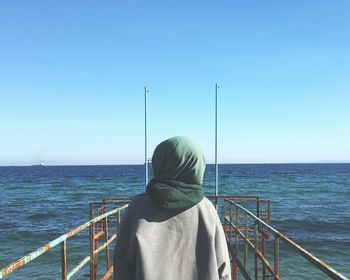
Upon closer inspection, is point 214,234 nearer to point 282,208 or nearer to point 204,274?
point 204,274

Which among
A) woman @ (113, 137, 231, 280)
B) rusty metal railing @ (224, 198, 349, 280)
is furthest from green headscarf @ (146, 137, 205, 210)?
rusty metal railing @ (224, 198, 349, 280)

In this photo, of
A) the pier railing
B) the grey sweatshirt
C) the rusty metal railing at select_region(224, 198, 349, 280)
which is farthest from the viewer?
the pier railing

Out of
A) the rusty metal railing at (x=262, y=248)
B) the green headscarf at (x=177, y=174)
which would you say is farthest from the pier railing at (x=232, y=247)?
the green headscarf at (x=177, y=174)

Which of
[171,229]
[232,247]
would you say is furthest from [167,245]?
[232,247]

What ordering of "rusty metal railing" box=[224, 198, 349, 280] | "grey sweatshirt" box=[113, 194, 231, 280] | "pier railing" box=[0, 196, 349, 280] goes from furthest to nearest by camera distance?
"pier railing" box=[0, 196, 349, 280] → "rusty metal railing" box=[224, 198, 349, 280] → "grey sweatshirt" box=[113, 194, 231, 280]

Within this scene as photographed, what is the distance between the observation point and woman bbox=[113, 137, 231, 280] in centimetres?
166

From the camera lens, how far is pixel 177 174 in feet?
5.58

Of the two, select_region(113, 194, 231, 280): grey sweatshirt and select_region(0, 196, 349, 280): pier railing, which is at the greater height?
select_region(113, 194, 231, 280): grey sweatshirt

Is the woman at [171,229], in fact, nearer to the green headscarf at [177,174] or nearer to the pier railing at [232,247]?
the green headscarf at [177,174]

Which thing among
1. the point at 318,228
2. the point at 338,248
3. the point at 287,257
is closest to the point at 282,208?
the point at 318,228

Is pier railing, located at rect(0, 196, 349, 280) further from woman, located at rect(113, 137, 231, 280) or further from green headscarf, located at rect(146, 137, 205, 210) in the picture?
green headscarf, located at rect(146, 137, 205, 210)

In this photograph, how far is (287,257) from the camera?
12.9 metres

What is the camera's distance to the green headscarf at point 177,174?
5.47ft

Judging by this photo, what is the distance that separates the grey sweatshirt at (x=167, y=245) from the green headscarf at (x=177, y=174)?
52 millimetres
